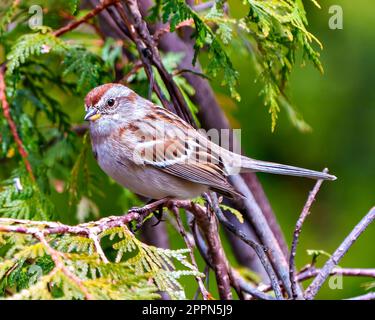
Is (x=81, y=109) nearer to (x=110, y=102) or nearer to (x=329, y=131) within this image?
(x=110, y=102)

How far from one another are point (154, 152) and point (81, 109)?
118cm

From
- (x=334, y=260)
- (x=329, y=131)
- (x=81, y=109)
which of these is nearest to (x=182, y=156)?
(x=334, y=260)

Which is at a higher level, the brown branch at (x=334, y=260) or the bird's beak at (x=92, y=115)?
the bird's beak at (x=92, y=115)

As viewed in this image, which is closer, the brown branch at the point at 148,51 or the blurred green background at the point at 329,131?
the brown branch at the point at 148,51

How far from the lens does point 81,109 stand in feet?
13.9

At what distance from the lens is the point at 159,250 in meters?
2.28

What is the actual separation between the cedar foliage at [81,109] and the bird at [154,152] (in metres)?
0.12

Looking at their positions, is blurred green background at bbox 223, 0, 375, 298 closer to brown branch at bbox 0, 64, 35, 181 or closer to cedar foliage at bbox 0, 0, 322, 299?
cedar foliage at bbox 0, 0, 322, 299

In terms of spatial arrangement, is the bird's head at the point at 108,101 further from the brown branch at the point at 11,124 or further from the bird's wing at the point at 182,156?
the brown branch at the point at 11,124

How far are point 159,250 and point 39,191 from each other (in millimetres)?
1030

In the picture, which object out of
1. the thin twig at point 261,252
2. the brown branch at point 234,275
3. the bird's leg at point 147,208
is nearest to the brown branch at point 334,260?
the thin twig at point 261,252

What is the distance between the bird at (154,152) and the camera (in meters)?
3.11

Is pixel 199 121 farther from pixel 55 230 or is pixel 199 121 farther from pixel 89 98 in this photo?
pixel 55 230

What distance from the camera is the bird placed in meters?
3.11
